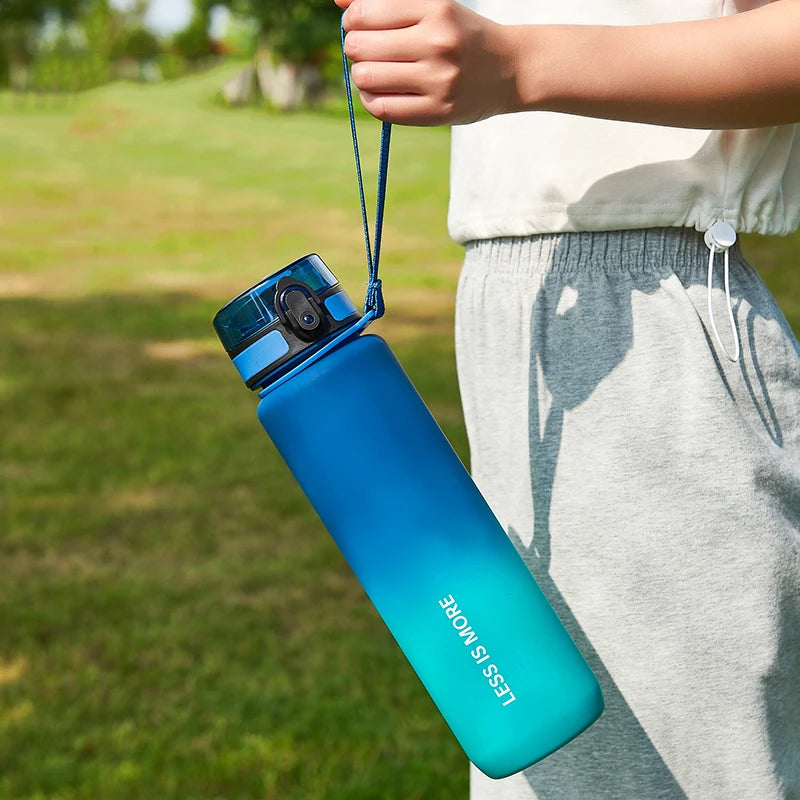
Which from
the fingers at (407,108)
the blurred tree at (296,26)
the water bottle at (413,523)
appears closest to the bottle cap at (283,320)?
the water bottle at (413,523)

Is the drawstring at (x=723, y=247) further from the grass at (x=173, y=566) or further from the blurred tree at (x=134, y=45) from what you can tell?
the blurred tree at (x=134, y=45)

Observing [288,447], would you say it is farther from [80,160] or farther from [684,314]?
[80,160]

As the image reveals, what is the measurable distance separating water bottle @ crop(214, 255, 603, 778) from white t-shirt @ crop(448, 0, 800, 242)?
213 mm

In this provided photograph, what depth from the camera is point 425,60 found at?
0.70 meters

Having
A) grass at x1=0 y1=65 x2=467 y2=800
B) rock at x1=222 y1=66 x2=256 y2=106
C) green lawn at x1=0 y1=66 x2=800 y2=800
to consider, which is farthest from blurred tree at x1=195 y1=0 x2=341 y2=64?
grass at x1=0 y1=65 x2=467 y2=800

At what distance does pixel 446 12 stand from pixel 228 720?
2079mm

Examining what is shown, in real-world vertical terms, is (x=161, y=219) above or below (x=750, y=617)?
below

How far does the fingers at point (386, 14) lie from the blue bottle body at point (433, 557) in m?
0.23

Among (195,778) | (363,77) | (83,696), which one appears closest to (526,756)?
(363,77)

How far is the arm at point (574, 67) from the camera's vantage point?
703mm

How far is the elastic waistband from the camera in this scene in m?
0.94

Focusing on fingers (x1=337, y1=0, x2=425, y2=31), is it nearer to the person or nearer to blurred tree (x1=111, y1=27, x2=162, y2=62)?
the person

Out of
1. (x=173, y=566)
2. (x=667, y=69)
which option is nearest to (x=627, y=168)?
(x=667, y=69)

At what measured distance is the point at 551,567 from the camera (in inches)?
38.0
